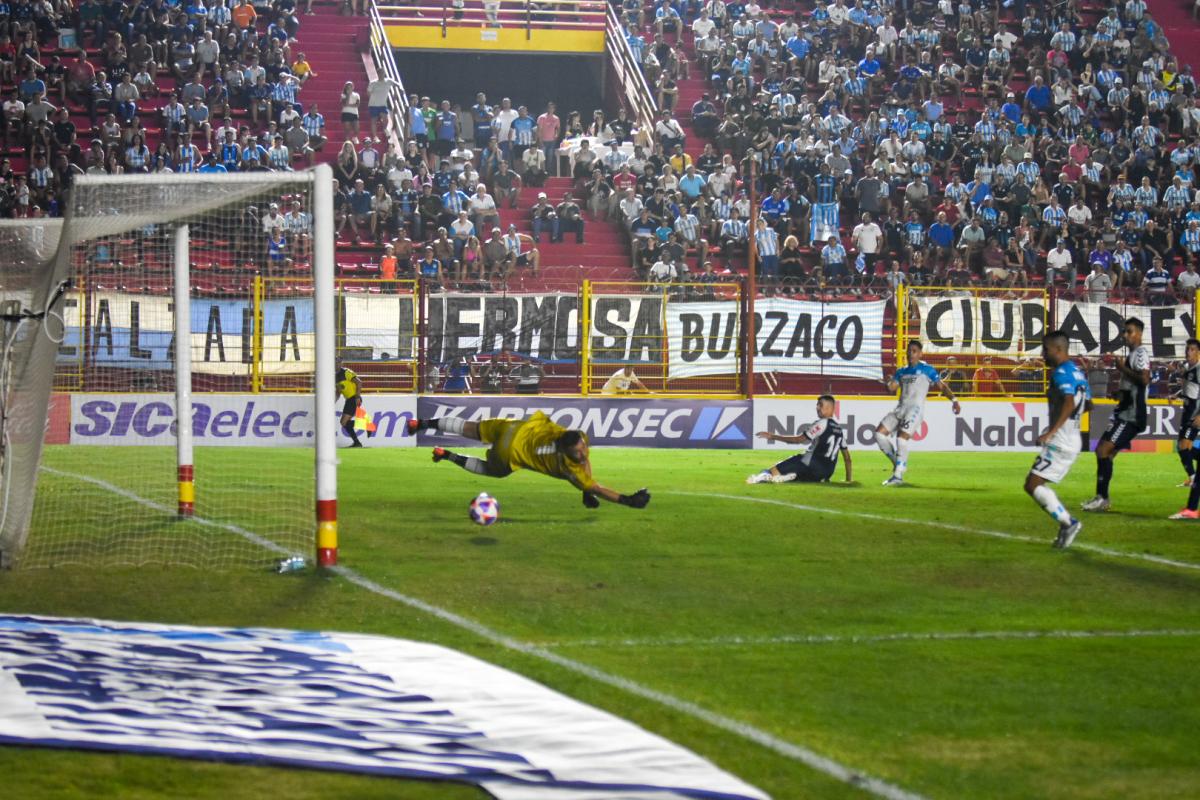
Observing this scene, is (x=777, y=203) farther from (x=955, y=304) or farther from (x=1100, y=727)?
(x=1100, y=727)

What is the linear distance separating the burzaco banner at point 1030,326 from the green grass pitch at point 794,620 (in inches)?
488

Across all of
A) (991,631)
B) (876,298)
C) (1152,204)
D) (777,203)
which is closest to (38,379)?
(991,631)

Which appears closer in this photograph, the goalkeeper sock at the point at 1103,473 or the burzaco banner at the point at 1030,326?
the goalkeeper sock at the point at 1103,473

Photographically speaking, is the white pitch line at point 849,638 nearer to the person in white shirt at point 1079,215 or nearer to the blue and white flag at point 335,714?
the blue and white flag at point 335,714

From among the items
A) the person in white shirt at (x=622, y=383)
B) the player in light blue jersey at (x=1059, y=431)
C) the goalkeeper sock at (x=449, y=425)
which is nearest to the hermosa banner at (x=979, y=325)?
the person in white shirt at (x=622, y=383)

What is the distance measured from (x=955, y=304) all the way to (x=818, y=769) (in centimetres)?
2477

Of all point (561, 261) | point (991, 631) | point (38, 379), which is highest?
point (561, 261)

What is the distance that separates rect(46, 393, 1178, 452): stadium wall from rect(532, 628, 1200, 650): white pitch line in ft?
53.8

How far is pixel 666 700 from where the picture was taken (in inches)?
251

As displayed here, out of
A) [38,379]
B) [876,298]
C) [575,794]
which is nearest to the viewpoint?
[575,794]

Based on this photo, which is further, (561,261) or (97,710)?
(561,261)

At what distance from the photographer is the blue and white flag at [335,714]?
5160 mm

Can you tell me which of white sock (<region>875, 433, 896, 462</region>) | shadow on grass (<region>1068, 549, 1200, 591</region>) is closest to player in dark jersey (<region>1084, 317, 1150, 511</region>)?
white sock (<region>875, 433, 896, 462</region>)

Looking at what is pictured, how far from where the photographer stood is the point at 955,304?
2906 centimetres
